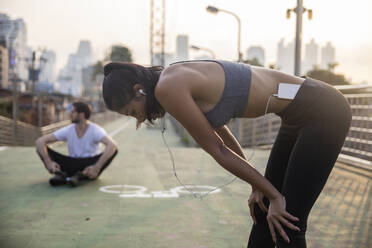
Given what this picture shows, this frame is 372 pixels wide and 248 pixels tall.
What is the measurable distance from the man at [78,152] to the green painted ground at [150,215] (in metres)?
0.22

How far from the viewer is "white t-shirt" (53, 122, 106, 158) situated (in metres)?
5.75

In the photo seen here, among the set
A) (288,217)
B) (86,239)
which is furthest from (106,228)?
(288,217)

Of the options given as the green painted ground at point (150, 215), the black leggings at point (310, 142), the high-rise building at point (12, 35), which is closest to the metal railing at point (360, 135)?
the green painted ground at point (150, 215)

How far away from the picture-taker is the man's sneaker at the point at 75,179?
5.30 m

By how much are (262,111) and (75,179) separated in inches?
161

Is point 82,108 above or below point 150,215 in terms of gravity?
above

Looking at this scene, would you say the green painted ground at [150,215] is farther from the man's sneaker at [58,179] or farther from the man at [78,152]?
the man at [78,152]

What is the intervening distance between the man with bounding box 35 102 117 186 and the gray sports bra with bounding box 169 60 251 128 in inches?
161

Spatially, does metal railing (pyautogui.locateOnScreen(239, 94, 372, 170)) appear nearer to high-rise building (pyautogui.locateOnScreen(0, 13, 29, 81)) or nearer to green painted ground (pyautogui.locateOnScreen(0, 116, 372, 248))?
green painted ground (pyautogui.locateOnScreen(0, 116, 372, 248))

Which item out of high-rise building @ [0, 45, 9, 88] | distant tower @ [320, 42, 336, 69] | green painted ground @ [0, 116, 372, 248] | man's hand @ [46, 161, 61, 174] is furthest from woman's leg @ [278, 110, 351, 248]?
distant tower @ [320, 42, 336, 69]

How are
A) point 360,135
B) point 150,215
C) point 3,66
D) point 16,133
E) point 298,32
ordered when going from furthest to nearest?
point 3,66 < point 16,133 < point 298,32 < point 360,135 < point 150,215

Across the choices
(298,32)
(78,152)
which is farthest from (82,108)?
(298,32)

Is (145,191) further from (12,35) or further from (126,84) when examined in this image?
(12,35)

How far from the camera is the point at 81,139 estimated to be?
18.9 feet
